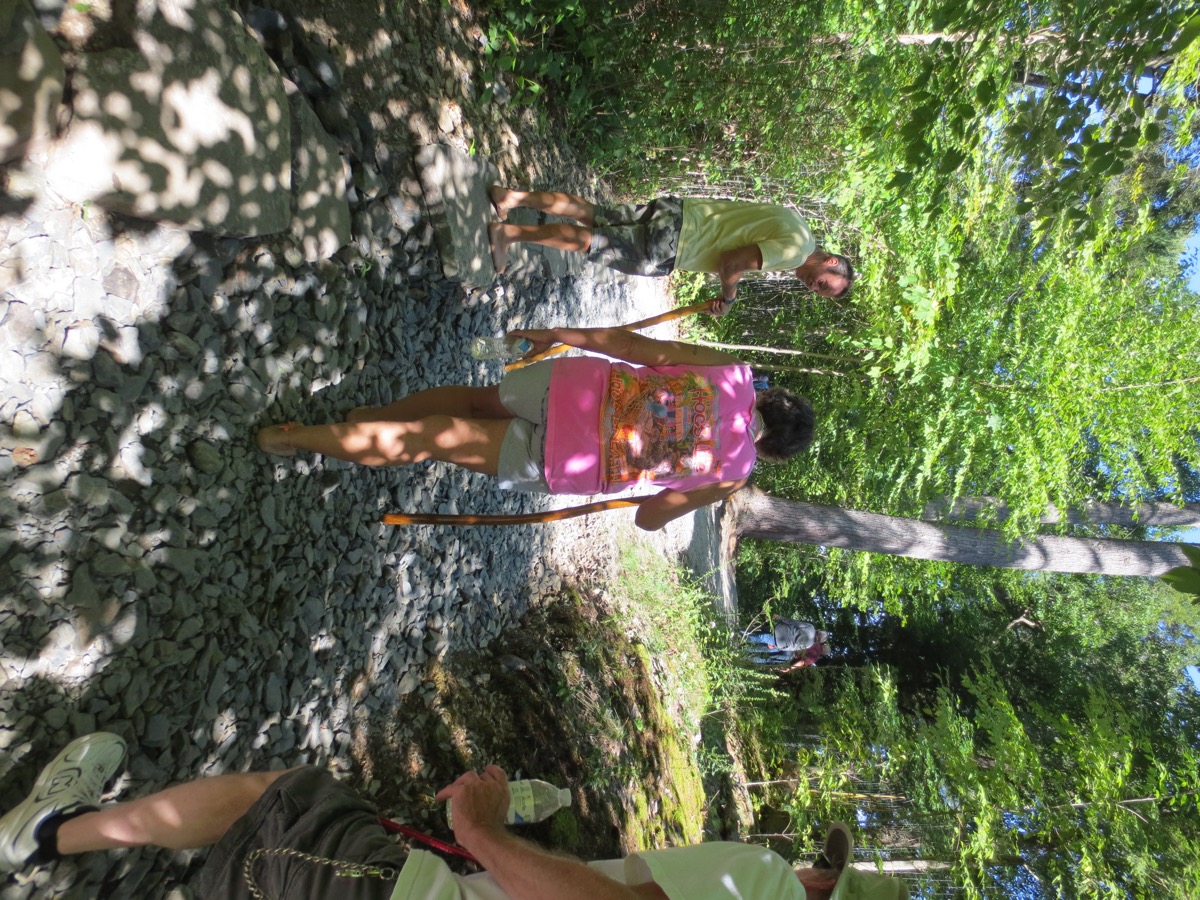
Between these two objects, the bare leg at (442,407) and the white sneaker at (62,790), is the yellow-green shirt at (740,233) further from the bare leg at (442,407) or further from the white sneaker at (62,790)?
the white sneaker at (62,790)

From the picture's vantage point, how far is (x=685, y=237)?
398 centimetres

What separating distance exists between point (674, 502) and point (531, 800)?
4.92 ft

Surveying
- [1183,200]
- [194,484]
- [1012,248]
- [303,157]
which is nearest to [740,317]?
[1012,248]

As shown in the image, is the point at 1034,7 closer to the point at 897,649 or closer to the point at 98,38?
the point at 98,38

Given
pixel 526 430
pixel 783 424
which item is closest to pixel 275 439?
pixel 526 430

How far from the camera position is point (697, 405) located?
276cm

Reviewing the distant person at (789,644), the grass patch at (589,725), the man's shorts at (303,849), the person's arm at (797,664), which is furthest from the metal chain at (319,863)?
the person's arm at (797,664)

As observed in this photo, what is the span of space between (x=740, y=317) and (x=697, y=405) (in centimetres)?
692

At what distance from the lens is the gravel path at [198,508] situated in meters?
1.89

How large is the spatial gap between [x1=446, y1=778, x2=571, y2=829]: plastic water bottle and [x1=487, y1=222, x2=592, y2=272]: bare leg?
2.89 meters

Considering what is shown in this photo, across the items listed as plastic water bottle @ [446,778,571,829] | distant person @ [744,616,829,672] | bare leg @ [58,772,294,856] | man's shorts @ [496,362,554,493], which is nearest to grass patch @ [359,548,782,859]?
plastic water bottle @ [446,778,571,829]

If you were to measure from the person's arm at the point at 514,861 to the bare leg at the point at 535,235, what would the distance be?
2950 mm

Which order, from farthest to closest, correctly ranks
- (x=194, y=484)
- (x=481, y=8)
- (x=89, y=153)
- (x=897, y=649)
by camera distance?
(x=897, y=649) < (x=481, y=8) < (x=194, y=484) < (x=89, y=153)

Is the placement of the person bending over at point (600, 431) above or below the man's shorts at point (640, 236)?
below
